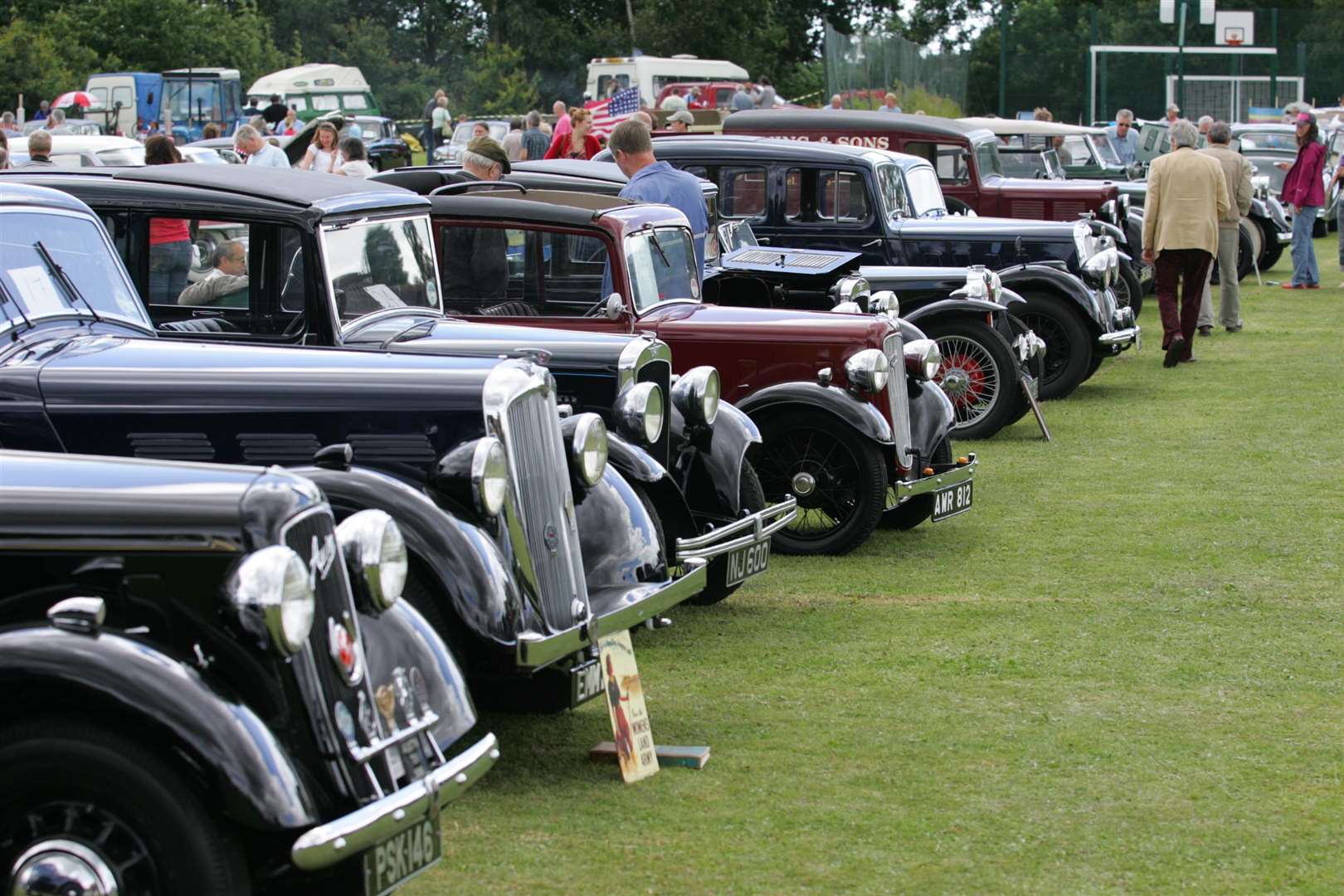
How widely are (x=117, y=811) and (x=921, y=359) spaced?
19.0ft

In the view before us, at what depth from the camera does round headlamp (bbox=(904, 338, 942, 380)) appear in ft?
27.6

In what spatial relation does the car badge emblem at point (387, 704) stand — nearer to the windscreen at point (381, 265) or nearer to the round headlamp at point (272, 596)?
the round headlamp at point (272, 596)

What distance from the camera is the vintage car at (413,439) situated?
474cm

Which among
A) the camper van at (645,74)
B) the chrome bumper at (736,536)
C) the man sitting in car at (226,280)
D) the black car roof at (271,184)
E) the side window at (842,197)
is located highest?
the camper van at (645,74)

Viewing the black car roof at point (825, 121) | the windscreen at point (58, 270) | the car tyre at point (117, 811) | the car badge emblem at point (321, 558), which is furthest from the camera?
the black car roof at point (825, 121)

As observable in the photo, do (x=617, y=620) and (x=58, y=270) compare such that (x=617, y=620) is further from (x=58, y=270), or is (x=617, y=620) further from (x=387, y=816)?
(x=58, y=270)

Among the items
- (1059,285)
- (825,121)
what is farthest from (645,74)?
(1059,285)

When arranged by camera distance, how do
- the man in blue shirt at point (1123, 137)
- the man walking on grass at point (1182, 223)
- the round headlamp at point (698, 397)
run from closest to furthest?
1. the round headlamp at point (698, 397)
2. the man walking on grass at point (1182, 223)
3. the man in blue shirt at point (1123, 137)

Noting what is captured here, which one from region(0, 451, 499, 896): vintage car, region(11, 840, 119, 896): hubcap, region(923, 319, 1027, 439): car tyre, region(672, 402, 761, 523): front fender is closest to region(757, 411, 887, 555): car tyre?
region(672, 402, 761, 523): front fender

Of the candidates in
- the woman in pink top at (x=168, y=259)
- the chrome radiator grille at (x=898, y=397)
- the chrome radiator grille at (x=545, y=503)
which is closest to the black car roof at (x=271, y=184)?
the woman in pink top at (x=168, y=259)

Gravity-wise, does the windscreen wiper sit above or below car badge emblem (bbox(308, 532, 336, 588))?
above

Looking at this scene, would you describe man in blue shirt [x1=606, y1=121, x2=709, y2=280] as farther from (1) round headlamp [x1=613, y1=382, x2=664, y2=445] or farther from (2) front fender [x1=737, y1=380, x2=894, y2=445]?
(1) round headlamp [x1=613, y1=382, x2=664, y2=445]

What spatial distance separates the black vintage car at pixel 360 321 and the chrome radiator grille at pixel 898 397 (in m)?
1.30

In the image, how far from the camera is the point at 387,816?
3.47 metres
